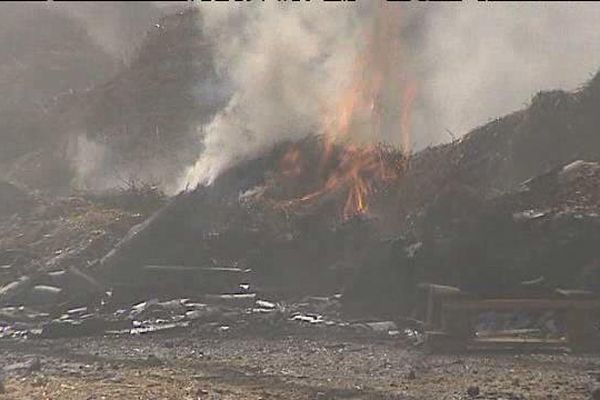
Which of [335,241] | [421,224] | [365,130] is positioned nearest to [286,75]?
[365,130]

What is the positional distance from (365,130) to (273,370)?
985cm

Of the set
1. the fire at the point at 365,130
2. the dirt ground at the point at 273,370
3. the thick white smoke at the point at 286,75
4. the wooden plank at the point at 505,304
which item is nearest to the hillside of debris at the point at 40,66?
the thick white smoke at the point at 286,75

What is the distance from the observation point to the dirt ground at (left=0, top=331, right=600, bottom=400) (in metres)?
7.93

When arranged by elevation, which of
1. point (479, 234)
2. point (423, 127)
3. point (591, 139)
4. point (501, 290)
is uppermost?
point (423, 127)

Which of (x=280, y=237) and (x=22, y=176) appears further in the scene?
(x=22, y=176)

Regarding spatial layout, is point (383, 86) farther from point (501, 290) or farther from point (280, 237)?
point (501, 290)

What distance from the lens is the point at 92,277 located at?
14.0 metres

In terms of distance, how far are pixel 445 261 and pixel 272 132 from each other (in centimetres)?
771

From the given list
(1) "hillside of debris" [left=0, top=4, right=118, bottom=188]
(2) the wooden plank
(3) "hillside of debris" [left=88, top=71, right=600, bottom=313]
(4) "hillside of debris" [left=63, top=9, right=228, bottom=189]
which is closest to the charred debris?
(3) "hillside of debris" [left=88, top=71, right=600, bottom=313]

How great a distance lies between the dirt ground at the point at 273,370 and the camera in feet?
26.0

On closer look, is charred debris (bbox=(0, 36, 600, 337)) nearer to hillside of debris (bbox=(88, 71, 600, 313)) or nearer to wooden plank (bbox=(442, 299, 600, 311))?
hillside of debris (bbox=(88, 71, 600, 313))

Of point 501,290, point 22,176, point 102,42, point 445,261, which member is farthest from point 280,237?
point 102,42

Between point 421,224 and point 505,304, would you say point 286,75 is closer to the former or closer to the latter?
point 421,224

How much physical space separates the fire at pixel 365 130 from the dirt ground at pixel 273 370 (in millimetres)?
4780
